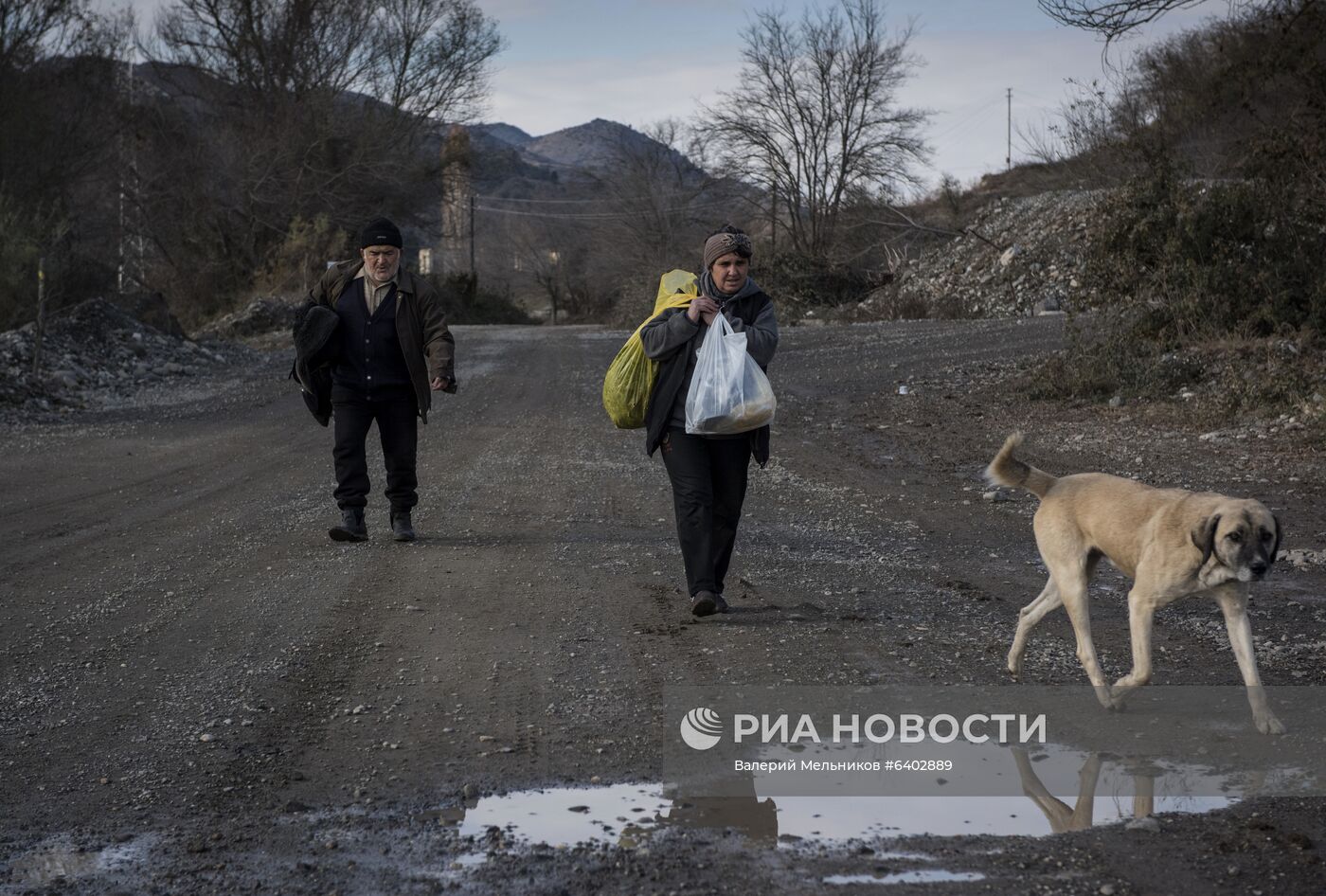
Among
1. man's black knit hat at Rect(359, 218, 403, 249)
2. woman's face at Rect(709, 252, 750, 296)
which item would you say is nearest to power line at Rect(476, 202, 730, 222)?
man's black knit hat at Rect(359, 218, 403, 249)

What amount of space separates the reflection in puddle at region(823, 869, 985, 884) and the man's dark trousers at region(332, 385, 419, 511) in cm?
552

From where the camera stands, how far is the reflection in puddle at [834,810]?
3820 millimetres

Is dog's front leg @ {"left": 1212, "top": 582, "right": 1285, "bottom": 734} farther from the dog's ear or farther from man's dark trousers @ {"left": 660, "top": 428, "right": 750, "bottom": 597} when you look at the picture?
man's dark trousers @ {"left": 660, "top": 428, "right": 750, "bottom": 597}

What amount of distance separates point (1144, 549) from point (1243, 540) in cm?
40

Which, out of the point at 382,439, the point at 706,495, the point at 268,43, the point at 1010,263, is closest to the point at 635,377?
the point at 706,495

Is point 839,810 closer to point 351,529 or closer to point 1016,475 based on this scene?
point 1016,475

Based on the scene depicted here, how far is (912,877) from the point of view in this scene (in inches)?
137

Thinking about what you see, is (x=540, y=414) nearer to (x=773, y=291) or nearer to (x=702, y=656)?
(x=702, y=656)

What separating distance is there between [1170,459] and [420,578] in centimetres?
728

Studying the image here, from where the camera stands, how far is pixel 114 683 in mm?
5410

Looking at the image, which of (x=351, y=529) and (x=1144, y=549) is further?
(x=351, y=529)

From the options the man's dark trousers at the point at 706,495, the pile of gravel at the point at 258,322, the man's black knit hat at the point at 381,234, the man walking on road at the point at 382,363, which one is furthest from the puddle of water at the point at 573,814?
the pile of gravel at the point at 258,322

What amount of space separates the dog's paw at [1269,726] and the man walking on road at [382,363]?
520 centimetres

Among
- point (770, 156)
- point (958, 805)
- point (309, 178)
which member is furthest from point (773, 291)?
point (958, 805)
